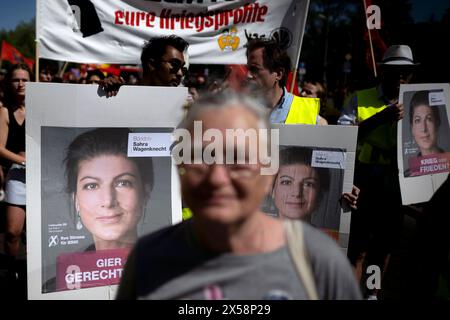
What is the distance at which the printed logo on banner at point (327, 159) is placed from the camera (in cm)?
243

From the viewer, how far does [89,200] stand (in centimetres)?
239

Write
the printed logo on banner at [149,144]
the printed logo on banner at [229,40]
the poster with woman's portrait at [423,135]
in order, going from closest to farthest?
the printed logo on banner at [149,144], the poster with woman's portrait at [423,135], the printed logo on banner at [229,40]

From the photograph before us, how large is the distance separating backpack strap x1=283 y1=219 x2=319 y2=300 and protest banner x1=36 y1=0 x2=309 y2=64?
9.56 feet

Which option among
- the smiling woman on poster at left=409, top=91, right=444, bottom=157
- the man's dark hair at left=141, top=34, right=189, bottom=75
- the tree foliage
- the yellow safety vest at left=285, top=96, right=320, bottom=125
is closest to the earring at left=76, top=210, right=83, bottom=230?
the man's dark hair at left=141, top=34, right=189, bottom=75

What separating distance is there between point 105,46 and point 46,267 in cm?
222

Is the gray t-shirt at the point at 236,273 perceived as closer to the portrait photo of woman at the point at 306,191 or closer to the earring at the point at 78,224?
the portrait photo of woman at the point at 306,191

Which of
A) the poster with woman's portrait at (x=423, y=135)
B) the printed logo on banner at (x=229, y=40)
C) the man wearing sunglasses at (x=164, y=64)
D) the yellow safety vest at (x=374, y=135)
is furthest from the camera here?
the printed logo on banner at (x=229, y=40)

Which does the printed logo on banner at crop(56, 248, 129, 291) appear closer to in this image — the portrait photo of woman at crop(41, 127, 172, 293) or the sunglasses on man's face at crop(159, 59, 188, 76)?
the portrait photo of woman at crop(41, 127, 172, 293)

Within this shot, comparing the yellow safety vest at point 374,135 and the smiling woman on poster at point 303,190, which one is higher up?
the yellow safety vest at point 374,135

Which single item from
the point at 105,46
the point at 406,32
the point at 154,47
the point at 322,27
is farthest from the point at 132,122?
the point at 322,27

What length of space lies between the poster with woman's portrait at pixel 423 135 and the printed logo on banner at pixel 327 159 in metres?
0.94

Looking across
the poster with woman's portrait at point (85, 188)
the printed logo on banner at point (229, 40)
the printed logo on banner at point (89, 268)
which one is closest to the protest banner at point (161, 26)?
the printed logo on banner at point (229, 40)

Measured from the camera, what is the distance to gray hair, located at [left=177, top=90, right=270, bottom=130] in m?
1.07

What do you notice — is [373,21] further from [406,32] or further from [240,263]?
[406,32]
